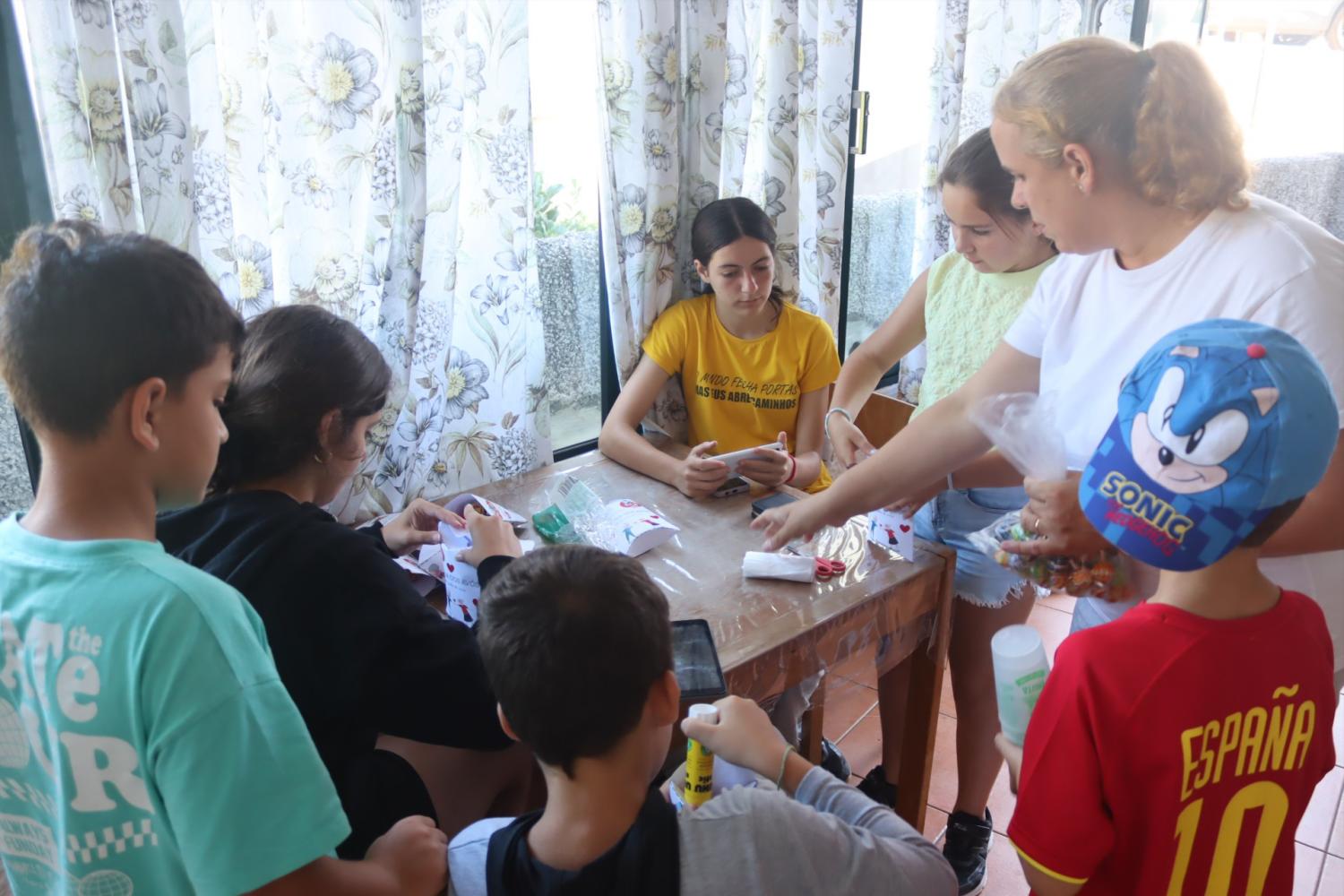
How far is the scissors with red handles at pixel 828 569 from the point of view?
5.38 ft

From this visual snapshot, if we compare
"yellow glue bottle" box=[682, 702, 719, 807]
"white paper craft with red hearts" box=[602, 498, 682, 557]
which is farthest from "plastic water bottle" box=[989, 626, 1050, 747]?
"white paper craft with red hearts" box=[602, 498, 682, 557]

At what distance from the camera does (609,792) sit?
917mm

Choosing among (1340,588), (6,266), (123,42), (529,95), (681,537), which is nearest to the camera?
(6,266)

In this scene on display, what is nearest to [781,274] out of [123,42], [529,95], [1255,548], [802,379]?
[802,379]

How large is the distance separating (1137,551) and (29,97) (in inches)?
64.4

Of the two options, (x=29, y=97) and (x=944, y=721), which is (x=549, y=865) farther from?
(x=944, y=721)

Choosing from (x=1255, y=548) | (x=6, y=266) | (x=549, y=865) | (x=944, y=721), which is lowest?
(x=944, y=721)

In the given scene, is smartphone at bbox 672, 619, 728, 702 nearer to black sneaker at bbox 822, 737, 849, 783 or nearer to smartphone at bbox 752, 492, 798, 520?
smartphone at bbox 752, 492, 798, 520

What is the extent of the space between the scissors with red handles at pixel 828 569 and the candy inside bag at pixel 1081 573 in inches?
18.3

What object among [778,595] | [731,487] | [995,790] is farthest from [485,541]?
[995,790]

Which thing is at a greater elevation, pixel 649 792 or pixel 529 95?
pixel 529 95

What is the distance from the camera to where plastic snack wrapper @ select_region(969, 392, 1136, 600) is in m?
1.15

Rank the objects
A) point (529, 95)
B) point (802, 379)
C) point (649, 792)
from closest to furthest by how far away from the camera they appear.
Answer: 1. point (649, 792)
2. point (529, 95)
3. point (802, 379)

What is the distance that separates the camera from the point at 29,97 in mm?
1430
